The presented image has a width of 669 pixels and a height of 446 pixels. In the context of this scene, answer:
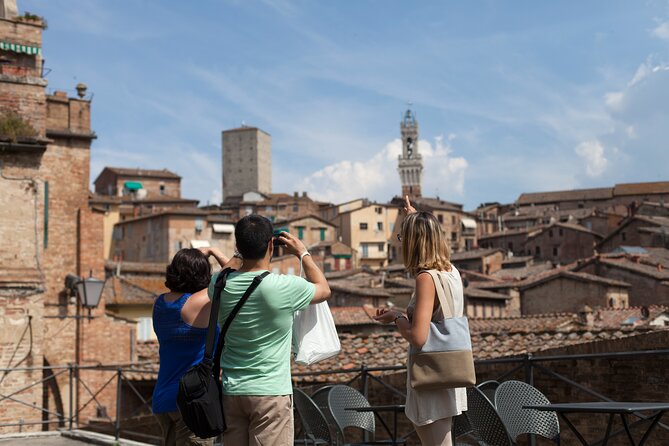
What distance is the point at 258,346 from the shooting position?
409cm

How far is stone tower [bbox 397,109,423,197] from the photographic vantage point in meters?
136

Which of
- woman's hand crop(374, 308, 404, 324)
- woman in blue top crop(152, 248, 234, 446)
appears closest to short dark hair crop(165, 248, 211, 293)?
woman in blue top crop(152, 248, 234, 446)

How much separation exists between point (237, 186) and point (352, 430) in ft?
326

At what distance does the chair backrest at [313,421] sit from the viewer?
222 inches

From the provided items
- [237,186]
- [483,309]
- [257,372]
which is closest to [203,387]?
[257,372]

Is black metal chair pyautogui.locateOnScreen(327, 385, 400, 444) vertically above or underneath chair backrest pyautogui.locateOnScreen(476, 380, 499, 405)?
underneath

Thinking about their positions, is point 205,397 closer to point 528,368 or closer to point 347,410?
point 347,410

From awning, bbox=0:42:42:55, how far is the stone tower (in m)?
111

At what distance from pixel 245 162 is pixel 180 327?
107602 mm

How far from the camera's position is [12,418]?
16047 mm

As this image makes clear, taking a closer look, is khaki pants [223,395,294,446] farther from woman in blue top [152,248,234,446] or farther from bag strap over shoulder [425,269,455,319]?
bag strap over shoulder [425,269,455,319]

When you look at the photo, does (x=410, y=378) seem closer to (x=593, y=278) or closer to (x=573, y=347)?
(x=573, y=347)

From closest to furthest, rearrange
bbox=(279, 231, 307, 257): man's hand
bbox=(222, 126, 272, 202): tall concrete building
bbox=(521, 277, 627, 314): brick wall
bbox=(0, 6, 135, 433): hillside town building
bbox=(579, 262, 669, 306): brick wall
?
bbox=(279, 231, 307, 257): man's hand
bbox=(0, 6, 135, 433): hillside town building
bbox=(521, 277, 627, 314): brick wall
bbox=(579, 262, 669, 306): brick wall
bbox=(222, 126, 272, 202): tall concrete building

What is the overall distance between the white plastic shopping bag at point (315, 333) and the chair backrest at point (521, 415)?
3.85 feet
